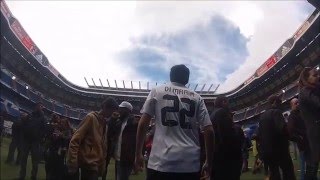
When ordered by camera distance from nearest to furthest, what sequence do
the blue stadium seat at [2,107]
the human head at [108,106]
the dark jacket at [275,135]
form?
the human head at [108,106]
the blue stadium seat at [2,107]
the dark jacket at [275,135]

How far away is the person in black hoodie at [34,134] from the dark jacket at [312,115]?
3792 mm

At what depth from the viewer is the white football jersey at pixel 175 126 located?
2783 mm

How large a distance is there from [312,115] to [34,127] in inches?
160

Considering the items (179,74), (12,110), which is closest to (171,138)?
(179,74)

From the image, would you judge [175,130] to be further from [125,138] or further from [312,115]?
[125,138]

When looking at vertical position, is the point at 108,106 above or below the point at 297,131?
above

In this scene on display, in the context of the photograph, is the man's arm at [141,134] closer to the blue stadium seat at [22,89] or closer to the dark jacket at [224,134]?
the dark jacket at [224,134]

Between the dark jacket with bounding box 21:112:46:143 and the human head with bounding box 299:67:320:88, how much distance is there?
3.87m

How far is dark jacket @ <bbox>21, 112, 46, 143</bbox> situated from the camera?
17.9 feet

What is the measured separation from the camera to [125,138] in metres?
5.58

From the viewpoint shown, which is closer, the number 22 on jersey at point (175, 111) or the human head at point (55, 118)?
the number 22 on jersey at point (175, 111)

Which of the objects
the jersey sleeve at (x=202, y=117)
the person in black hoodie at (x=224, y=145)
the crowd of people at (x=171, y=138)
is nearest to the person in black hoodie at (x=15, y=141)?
the crowd of people at (x=171, y=138)

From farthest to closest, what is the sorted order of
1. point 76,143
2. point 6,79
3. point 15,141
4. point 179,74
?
point 15,141
point 6,79
point 76,143
point 179,74

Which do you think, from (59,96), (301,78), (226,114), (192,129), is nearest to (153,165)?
(192,129)
